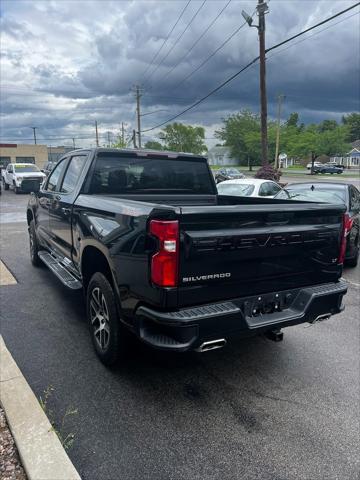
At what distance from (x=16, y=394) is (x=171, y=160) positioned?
9.66 ft

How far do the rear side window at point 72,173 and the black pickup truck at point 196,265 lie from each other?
255mm

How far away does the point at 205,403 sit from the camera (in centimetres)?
307

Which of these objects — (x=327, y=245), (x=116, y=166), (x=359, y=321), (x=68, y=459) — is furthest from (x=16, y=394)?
(x=359, y=321)

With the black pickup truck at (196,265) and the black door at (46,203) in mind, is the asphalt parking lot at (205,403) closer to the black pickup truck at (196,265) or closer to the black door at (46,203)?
the black pickup truck at (196,265)

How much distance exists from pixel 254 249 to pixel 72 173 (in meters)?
2.85

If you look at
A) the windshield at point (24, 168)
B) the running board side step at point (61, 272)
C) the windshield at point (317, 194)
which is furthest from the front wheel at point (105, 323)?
the windshield at point (24, 168)

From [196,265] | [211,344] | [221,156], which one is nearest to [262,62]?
[196,265]

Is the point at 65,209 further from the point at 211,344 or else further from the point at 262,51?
the point at 262,51

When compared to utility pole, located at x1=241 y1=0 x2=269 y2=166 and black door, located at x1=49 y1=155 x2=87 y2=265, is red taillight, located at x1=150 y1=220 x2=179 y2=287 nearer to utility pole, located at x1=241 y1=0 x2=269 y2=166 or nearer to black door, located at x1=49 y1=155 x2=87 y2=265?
black door, located at x1=49 y1=155 x2=87 y2=265

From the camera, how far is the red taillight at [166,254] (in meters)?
2.51

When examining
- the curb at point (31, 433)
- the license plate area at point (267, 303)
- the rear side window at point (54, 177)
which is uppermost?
the rear side window at point (54, 177)

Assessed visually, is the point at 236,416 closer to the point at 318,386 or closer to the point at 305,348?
the point at 318,386

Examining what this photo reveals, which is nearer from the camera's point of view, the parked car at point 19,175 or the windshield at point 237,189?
the windshield at point 237,189

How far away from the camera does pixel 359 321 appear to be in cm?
488
